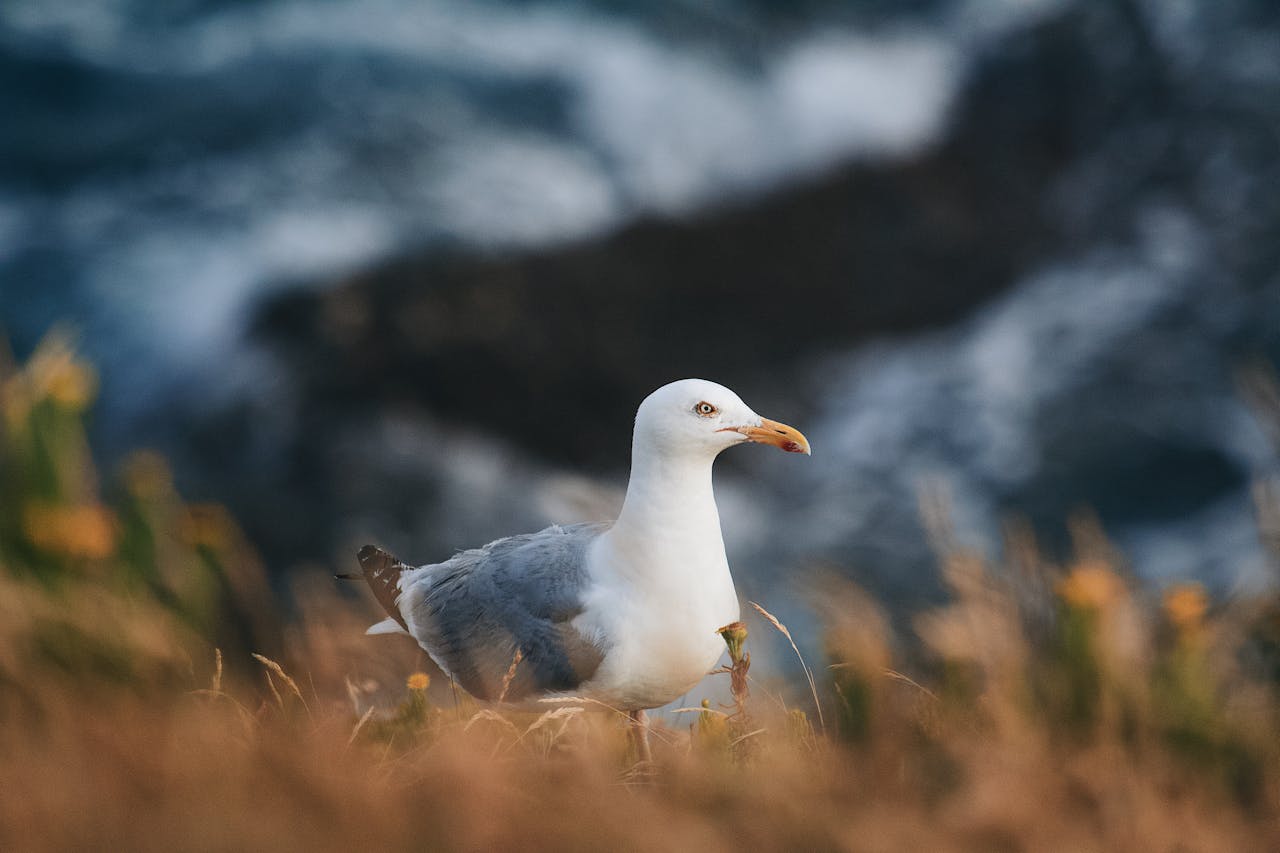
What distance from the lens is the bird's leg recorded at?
341 centimetres

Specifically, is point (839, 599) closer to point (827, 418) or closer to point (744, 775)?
point (744, 775)

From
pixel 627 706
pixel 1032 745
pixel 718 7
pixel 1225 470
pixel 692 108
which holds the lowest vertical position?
pixel 627 706

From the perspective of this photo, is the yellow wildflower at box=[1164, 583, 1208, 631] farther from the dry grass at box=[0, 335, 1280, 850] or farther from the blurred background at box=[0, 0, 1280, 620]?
the blurred background at box=[0, 0, 1280, 620]

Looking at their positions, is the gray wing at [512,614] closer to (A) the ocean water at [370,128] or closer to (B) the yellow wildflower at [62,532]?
(B) the yellow wildflower at [62,532]

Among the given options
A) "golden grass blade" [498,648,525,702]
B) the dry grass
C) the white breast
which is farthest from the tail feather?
the white breast

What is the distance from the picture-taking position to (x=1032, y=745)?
245 cm

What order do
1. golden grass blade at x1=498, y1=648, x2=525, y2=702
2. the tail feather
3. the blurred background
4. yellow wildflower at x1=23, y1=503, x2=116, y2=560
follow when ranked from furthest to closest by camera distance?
the blurred background < the tail feather < golden grass blade at x1=498, y1=648, x2=525, y2=702 < yellow wildflower at x1=23, y1=503, x2=116, y2=560

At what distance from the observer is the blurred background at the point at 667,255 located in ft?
36.3

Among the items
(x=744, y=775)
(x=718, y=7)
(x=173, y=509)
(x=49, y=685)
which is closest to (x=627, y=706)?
(x=744, y=775)

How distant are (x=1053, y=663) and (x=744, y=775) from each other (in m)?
0.71

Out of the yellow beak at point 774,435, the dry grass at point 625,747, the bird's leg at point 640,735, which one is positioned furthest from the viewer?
the yellow beak at point 774,435

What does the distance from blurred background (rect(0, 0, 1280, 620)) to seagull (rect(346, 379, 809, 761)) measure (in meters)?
5.79

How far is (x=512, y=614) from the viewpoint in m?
3.94

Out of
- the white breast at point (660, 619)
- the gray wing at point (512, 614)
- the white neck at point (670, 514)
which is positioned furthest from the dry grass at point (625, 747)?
the white neck at point (670, 514)
